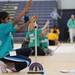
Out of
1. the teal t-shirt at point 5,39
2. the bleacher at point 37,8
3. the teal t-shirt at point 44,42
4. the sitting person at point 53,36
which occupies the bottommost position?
the sitting person at point 53,36

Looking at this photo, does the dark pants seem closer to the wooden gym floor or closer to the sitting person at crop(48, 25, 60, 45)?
the wooden gym floor

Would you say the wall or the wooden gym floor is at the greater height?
the wall

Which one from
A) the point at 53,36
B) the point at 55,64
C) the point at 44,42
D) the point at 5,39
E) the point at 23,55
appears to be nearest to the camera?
the point at 5,39

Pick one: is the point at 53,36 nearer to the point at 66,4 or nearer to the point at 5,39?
the point at 66,4

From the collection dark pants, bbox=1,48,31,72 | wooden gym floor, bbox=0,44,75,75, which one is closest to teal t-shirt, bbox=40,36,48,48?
wooden gym floor, bbox=0,44,75,75

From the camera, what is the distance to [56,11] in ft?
76.9

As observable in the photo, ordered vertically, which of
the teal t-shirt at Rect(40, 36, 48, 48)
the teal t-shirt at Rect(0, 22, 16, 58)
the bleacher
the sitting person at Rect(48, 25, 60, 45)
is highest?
the bleacher

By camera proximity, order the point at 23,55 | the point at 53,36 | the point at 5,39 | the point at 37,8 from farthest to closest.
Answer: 1. the point at 37,8
2. the point at 53,36
3. the point at 23,55
4. the point at 5,39

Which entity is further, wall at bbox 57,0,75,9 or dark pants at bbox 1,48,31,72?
wall at bbox 57,0,75,9

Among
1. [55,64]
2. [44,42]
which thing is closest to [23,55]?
[55,64]

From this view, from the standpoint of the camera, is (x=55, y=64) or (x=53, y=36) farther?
(x=53, y=36)

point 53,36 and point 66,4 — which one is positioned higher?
point 66,4

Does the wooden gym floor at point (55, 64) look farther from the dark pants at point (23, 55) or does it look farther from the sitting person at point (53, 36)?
the sitting person at point (53, 36)

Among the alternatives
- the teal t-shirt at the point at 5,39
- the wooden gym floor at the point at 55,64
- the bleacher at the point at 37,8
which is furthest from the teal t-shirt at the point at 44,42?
the bleacher at the point at 37,8
